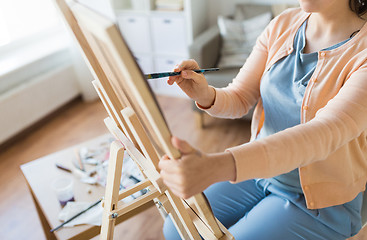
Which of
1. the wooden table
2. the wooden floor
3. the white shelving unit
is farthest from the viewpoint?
the white shelving unit

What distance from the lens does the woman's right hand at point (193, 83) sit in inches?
34.1

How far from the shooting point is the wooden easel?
475mm

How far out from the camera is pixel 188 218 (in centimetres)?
77

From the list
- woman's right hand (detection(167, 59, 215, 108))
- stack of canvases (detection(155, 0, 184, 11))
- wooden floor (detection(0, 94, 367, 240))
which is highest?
woman's right hand (detection(167, 59, 215, 108))

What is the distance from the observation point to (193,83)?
0.90 m

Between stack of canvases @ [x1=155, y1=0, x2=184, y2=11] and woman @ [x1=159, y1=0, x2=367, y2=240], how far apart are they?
1858 mm

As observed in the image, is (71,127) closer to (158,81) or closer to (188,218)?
(158,81)

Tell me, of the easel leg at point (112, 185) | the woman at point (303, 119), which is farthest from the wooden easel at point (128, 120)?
the woman at point (303, 119)

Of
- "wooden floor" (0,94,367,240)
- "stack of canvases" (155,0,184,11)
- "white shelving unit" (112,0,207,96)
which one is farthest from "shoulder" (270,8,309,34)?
"stack of canvases" (155,0,184,11)

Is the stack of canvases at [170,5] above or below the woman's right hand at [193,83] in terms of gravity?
below

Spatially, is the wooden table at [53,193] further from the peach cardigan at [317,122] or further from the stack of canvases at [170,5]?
the stack of canvases at [170,5]

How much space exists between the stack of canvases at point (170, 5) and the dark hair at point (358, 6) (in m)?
2.05

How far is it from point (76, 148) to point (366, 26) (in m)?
1.29

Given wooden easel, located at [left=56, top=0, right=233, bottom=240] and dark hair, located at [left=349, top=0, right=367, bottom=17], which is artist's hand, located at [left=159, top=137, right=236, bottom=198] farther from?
dark hair, located at [left=349, top=0, right=367, bottom=17]
